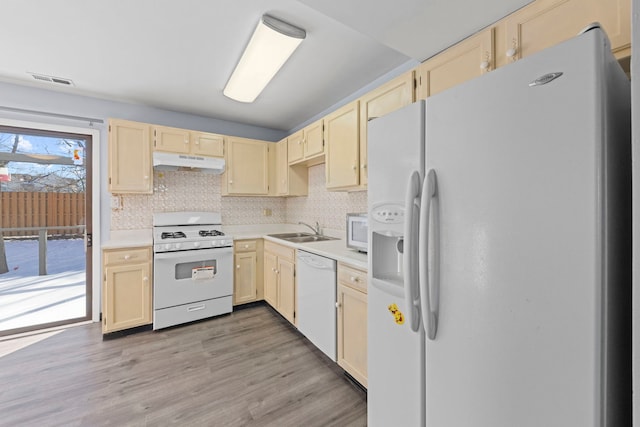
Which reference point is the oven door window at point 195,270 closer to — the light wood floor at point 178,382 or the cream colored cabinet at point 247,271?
the cream colored cabinet at point 247,271

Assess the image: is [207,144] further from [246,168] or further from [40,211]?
[40,211]

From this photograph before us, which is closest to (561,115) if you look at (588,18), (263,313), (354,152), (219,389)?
(588,18)

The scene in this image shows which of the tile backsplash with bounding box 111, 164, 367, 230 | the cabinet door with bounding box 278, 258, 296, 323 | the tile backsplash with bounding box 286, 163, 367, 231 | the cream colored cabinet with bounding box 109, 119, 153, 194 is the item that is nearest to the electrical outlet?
the tile backsplash with bounding box 111, 164, 367, 230

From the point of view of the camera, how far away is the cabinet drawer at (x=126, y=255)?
246 cm

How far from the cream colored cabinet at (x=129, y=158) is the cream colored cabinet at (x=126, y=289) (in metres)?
0.72

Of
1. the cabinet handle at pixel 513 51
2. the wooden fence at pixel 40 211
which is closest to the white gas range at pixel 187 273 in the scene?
the wooden fence at pixel 40 211

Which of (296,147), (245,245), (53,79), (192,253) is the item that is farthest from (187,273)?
(53,79)

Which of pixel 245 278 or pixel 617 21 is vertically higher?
pixel 617 21

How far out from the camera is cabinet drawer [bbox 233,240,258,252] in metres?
3.12

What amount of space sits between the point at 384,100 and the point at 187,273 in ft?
8.45

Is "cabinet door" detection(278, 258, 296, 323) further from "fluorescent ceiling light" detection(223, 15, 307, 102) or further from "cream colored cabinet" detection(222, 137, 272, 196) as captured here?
"fluorescent ceiling light" detection(223, 15, 307, 102)

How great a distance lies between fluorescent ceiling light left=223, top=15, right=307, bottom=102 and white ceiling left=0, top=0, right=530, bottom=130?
71 mm

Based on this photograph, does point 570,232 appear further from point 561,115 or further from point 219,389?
point 219,389

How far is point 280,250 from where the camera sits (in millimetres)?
2797
